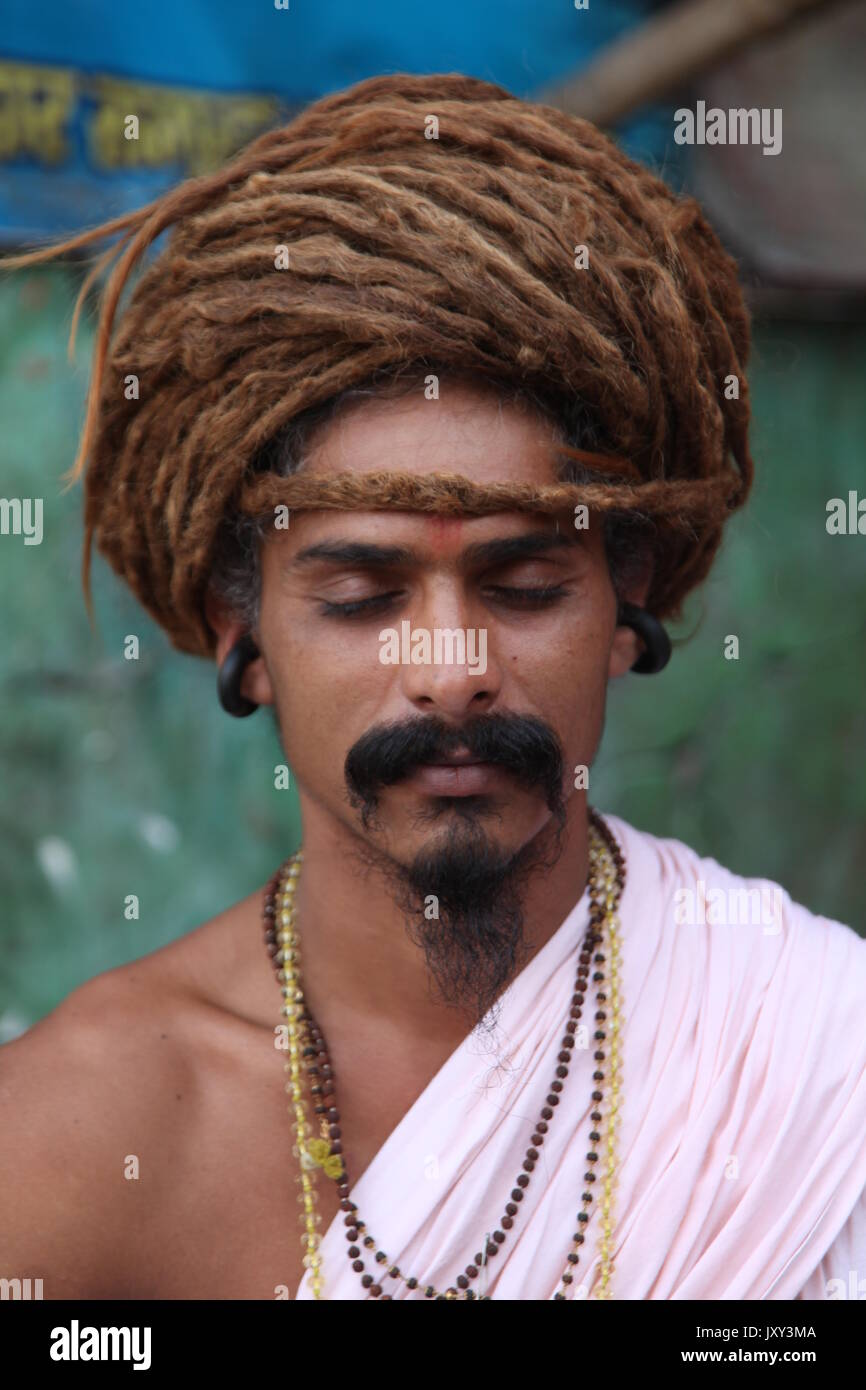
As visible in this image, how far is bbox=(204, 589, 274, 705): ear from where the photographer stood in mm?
2908

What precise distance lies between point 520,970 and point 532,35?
3.06m

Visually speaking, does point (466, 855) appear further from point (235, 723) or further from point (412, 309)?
point (235, 723)

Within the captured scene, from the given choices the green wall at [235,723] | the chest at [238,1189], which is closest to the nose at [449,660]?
the chest at [238,1189]

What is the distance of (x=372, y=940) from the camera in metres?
2.79

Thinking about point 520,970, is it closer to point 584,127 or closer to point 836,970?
point 836,970

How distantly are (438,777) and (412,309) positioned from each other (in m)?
0.82

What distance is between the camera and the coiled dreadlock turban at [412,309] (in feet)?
8.18

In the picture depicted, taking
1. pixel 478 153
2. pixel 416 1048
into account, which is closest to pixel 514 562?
pixel 478 153

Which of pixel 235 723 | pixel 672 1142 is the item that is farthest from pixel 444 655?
pixel 235 723

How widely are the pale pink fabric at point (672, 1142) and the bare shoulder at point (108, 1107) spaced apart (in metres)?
0.35

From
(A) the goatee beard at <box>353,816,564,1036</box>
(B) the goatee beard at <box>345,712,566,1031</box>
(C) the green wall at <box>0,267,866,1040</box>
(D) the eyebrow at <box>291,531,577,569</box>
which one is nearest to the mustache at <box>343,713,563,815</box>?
(B) the goatee beard at <box>345,712,566,1031</box>

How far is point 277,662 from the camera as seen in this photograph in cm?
271

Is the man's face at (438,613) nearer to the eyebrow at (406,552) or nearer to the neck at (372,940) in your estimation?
the eyebrow at (406,552)
